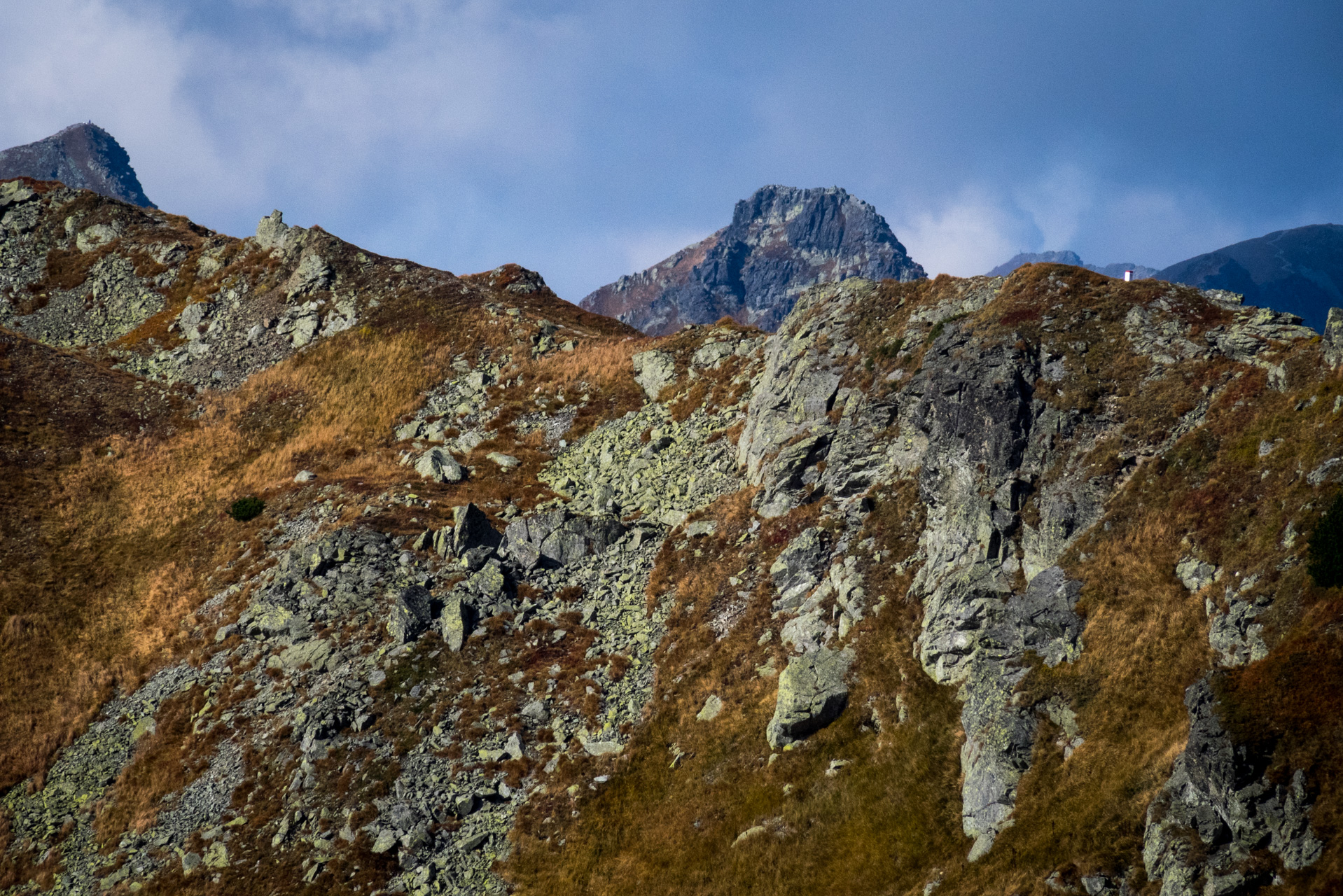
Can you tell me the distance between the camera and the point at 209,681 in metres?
34.5

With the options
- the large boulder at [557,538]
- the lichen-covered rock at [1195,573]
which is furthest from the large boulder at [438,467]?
the lichen-covered rock at [1195,573]

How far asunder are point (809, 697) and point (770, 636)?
4.57 m

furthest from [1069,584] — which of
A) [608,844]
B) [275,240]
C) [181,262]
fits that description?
[181,262]

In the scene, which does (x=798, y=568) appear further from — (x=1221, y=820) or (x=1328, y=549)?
(x=1221, y=820)

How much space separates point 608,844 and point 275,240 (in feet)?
231

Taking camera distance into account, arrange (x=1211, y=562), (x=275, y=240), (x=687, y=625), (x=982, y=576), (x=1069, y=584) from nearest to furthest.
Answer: (x=1211, y=562) → (x=1069, y=584) → (x=982, y=576) → (x=687, y=625) → (x=275, y=240)

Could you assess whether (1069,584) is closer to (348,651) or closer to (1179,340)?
(1179,340)

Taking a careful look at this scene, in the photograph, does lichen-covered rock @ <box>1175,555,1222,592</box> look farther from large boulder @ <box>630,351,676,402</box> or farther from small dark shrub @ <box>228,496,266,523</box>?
small dark shrub @ <box>228,496,266,523</box>

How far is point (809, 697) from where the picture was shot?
26.3m

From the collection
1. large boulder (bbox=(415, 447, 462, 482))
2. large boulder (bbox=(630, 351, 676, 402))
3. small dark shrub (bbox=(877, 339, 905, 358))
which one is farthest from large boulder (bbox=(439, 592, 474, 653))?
small dark shrub (bbox=(877, 339, 905, 358))

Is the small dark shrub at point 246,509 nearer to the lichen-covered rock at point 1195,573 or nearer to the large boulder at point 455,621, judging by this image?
the large boulder at point 455,621

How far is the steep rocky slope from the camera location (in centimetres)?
1934

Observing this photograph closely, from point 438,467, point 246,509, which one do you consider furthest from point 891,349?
point 246,509

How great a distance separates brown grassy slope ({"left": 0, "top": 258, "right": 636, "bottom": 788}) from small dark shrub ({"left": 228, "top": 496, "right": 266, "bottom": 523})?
2.39 ft
